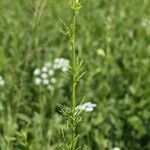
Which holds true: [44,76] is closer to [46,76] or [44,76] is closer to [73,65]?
[46,76]

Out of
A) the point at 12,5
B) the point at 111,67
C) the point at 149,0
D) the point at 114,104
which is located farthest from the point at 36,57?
the point at 149,0

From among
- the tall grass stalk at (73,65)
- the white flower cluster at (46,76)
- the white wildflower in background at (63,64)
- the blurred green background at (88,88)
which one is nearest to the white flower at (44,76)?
the white flower cluster at (46,76)

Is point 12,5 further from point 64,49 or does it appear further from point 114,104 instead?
point 114,104

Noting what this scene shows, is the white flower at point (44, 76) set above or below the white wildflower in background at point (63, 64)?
above

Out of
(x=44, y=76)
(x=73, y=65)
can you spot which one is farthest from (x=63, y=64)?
(x=44, y=76)

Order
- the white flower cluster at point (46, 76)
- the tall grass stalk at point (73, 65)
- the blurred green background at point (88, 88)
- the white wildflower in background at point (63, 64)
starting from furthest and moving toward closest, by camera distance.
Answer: the white flower cluster at point (46, 76) < the blurred green background at point (88, 88) < the white wildflower in background at point (63, 64) < the tall grass stalk at point (73, 65)

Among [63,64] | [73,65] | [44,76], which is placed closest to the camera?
[73,65]

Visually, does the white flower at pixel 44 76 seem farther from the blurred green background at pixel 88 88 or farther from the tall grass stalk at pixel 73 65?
the tall grass stalk at pixel 73 65

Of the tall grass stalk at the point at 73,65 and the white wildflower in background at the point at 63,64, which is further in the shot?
the white wildflower in background at the point at 63,64

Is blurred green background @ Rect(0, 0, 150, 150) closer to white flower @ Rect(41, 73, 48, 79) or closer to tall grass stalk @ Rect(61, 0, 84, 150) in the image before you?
white flower @ Rect(41, 73, 48, 79)
